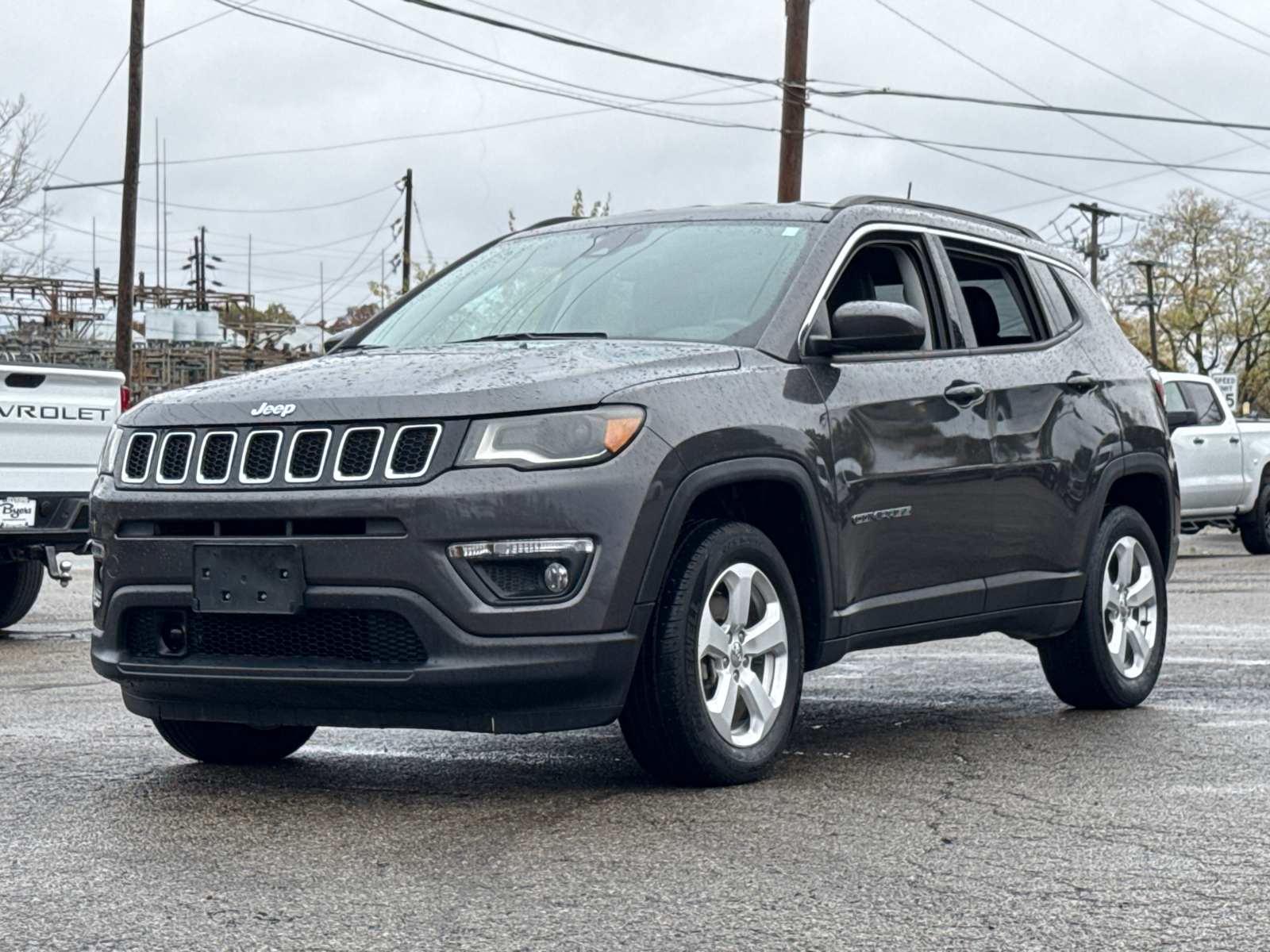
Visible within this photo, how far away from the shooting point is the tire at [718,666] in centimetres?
496

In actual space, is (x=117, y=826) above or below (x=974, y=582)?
below

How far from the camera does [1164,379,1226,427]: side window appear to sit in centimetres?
2027

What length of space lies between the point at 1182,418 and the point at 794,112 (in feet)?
19.2

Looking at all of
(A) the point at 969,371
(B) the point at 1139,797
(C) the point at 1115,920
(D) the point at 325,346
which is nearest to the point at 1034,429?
(A) the point at 969,371

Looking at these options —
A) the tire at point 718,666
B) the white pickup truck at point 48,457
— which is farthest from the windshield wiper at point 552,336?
the white pickup truck at point 48,457

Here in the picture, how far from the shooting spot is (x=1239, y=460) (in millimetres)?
20266

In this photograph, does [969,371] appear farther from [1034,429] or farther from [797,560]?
[797,560]

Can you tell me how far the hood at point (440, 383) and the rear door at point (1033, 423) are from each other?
1.56 meters

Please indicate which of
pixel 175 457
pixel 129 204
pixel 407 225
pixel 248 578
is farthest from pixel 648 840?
pixel 407 225

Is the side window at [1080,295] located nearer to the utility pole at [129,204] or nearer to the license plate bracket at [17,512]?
the license plate bracket at [17,512]

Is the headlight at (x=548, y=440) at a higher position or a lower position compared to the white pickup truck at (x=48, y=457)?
Answer: higher

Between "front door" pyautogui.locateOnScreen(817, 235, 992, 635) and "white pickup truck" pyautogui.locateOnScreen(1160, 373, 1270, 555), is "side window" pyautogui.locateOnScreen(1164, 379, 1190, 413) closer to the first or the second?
"white pickup truck" pyautogui.locateOnScreen(1160, 373, 1270, 555)

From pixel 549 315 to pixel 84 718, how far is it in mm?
2598

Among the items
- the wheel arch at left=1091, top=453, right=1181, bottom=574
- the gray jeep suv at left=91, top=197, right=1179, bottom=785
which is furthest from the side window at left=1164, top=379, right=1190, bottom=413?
the gray jeep suv at left=91, top=197, right=1179, bottom=785
